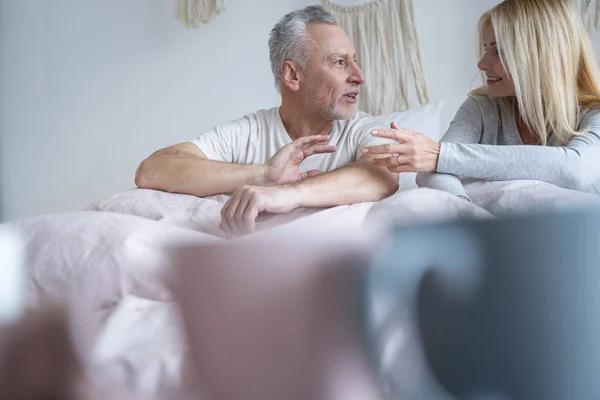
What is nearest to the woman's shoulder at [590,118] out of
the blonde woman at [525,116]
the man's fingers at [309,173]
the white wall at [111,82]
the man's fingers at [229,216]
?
the blonde woman at [525,116]

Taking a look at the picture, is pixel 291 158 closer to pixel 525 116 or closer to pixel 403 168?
pixel 403 168

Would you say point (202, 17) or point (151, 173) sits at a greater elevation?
point (202, 17)

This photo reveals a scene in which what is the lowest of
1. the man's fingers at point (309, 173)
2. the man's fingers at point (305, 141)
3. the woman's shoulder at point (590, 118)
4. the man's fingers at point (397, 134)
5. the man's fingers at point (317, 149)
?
the man's fingers at point (309, 173)

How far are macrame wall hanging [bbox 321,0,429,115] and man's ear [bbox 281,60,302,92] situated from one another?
35 centimetres

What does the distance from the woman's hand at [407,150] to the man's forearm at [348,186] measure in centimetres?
4

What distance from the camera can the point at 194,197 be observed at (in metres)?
0.89

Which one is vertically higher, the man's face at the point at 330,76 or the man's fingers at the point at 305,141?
the man's face at the point at 330,76

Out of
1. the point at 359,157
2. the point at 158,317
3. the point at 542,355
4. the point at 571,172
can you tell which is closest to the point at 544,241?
the point at 542,355

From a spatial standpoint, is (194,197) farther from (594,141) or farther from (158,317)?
(594,141)

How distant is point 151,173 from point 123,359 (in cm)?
53

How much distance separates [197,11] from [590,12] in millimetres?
836

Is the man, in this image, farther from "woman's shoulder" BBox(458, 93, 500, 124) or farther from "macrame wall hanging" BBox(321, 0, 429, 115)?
"macrame wall hanging" BBox(321, 0, 429, 115)

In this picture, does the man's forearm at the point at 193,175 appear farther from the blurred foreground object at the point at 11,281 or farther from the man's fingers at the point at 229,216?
the blurred foreground object at the point at 11,281

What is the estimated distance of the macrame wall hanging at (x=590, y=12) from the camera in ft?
3.88
